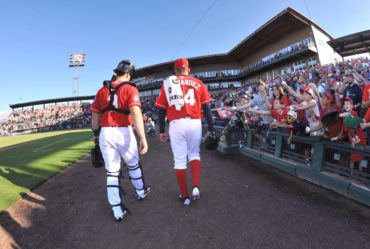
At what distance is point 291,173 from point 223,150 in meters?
2.69

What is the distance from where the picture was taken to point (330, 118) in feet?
11.9

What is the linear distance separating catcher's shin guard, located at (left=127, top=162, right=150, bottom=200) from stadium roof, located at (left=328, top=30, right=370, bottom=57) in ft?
75.0

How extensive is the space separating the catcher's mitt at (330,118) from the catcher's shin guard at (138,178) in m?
3.24

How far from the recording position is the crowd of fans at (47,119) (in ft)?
152

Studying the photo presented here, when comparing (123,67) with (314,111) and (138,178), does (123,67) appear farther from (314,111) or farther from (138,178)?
(314,111)

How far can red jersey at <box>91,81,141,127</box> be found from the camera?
3.17m

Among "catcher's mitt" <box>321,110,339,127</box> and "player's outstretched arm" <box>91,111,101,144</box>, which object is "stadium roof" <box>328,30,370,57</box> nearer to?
"catcher's mitt" <box>321,110,339,127</box>

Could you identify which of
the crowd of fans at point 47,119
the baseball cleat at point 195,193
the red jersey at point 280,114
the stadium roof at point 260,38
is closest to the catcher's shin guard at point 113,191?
the baseball cleat at point 195,193

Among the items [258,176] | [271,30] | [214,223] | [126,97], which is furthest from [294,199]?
[271,30]

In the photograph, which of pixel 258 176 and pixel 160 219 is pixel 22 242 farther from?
pixel 258 176

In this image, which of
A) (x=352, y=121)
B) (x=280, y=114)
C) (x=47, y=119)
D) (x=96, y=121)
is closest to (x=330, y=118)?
(x=352, y=121)

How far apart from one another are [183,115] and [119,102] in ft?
3.23

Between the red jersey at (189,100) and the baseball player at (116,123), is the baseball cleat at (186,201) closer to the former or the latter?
the baseball player at (116,123)

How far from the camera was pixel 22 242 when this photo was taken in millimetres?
2834
